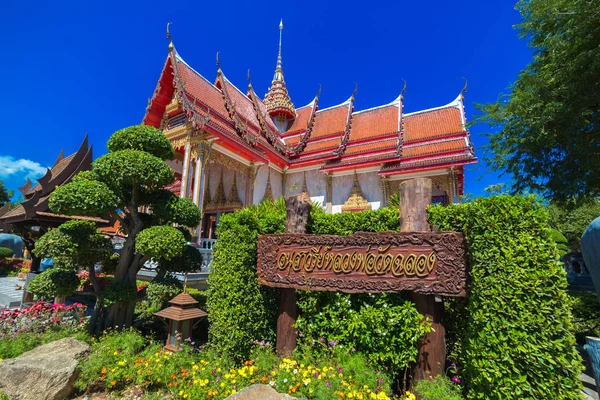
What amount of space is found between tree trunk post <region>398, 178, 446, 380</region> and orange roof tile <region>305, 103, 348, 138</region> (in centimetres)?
1369

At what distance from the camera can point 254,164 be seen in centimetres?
1419

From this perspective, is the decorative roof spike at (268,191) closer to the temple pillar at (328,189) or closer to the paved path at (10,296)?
the temple pillar at (328,189)

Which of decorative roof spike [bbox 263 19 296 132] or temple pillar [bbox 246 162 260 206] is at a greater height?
decorative roof spike [bbox 263 19 296 132]

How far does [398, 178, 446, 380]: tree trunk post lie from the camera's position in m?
3.19

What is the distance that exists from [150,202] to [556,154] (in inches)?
434

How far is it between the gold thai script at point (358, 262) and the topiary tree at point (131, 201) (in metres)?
2.13

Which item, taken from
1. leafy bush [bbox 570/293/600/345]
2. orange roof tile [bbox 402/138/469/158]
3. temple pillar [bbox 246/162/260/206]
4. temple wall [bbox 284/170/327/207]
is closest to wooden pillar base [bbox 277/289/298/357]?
leafy bush [bbox 570/293/600/345]

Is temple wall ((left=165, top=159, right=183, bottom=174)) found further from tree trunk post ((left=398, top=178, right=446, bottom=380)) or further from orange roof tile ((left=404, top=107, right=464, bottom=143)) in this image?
tree trunk post ((left=398, top=178, right=446, bottom=380))

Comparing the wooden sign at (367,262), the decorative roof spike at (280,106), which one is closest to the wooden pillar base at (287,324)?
the wooden sign at (367,262)

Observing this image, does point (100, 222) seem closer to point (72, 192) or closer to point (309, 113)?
point (72, 192)

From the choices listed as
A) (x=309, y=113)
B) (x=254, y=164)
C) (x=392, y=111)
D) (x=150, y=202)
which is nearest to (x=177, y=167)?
(x=254, y=164)

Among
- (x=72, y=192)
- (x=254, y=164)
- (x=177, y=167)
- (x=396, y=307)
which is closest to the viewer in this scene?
(x=396, y=307)

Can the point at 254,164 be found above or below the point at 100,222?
above

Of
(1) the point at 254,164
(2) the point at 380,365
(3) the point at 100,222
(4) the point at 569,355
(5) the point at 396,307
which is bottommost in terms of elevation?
(2) the point at 380,365
